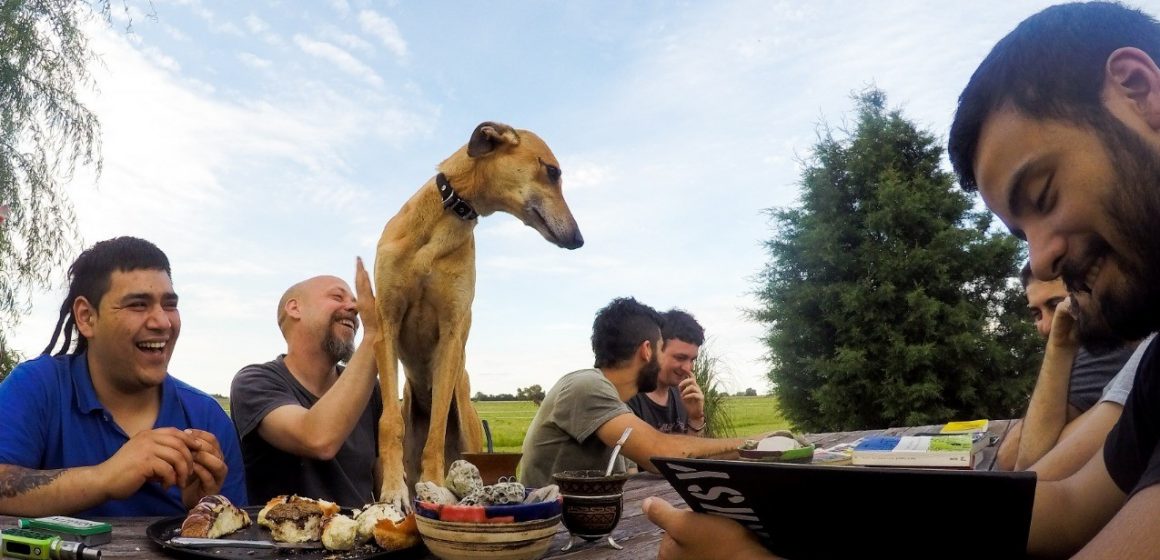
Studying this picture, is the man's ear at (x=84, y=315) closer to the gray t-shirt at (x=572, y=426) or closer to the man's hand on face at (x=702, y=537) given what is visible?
the gray t-shirt at (x=572, y=426)

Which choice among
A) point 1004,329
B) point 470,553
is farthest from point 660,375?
point 1004,329

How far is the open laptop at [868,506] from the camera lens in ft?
3.53

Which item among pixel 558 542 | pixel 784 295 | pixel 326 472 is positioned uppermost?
pixel 784 295

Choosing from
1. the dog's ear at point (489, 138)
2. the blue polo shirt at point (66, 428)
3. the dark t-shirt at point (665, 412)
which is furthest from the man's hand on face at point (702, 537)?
the dark t-shirt at point (665, 412)

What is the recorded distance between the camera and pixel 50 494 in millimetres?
2082

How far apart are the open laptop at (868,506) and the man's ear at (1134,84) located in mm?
558

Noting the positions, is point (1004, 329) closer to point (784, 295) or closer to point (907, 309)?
point (907, 309)

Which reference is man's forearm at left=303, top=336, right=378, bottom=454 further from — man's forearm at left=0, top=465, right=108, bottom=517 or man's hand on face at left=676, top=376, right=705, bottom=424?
man's hand on face at left=676, top=376, right=705, bottom=424

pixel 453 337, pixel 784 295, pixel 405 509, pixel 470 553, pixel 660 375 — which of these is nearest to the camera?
pixel 470 553

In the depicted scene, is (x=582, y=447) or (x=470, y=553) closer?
(x=470, y=553)

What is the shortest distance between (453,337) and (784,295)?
12.0 metres

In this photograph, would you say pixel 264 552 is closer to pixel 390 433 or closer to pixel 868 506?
pixel 390 433

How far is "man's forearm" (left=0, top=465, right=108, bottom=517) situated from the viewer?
208 centimetres

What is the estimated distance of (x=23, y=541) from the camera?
1622 millimetres
